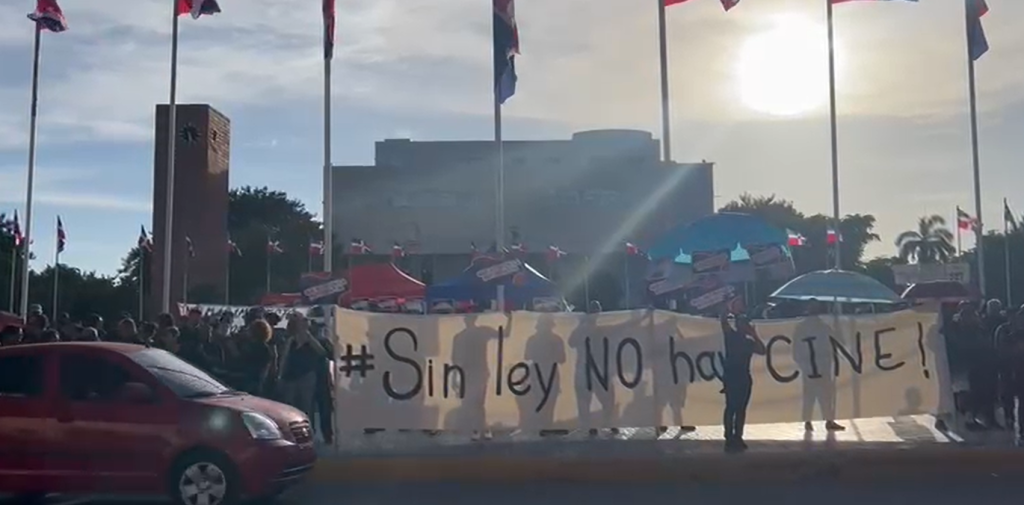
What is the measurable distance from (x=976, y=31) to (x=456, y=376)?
43.9 ft

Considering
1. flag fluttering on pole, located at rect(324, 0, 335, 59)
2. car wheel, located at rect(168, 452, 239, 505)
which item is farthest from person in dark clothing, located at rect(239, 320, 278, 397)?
flag fluttering on pole, located at rect(324, 0, 335, 59)

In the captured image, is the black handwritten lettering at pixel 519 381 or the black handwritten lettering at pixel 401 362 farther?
the black handwritten lettering at pixel 519 381

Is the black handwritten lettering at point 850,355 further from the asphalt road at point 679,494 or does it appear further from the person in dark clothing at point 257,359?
the person in dark clothing at point 257,359

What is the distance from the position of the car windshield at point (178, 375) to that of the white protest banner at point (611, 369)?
325cm

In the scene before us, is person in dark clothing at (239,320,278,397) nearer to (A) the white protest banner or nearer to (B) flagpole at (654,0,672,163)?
(A) the white protest banner

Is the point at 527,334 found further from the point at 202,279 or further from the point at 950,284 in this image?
the point at 202,279

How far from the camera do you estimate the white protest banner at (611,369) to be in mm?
15500

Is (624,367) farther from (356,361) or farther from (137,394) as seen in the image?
(137,394)

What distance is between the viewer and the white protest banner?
50.9ft

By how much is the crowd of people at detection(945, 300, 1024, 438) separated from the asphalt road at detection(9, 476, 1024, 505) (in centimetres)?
254

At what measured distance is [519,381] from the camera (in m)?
15.8

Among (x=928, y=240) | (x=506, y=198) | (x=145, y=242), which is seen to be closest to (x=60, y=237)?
(x=145, y=242)

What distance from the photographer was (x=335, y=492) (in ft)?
42.8

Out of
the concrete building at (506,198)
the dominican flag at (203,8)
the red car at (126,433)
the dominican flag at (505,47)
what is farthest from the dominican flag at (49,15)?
the concrete building at (506,198)
